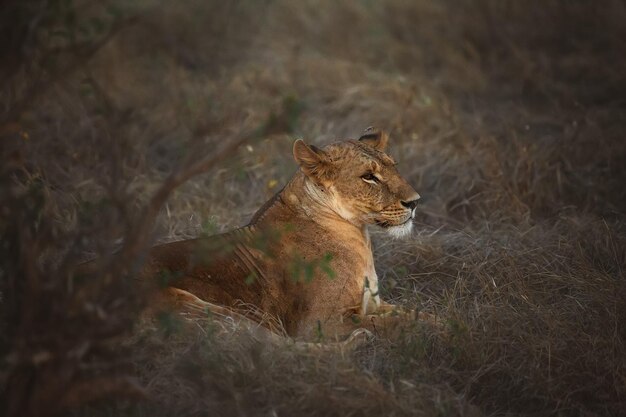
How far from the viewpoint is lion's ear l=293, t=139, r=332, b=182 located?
18.2 feet

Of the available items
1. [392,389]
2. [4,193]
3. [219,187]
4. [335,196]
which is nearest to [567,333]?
[392,389]

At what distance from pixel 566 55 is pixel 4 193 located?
899 cm

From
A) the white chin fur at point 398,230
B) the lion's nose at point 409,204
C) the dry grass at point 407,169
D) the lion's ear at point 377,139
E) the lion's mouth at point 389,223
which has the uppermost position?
the lion's ear at point 377,139

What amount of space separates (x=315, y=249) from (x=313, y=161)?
0.56 meters

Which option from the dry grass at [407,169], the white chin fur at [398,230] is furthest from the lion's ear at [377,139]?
the dry grass at [407,169]

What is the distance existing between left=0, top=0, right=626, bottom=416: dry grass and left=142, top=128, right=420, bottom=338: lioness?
1.30 ft

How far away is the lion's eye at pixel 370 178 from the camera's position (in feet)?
18.6

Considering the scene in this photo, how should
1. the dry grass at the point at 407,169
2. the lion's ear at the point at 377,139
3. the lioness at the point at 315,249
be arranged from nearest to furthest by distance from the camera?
the dry grass at the point at 407,169, the lioness at the point at 315,249, the lion's ear at the point at 377,139

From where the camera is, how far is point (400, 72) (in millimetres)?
11398

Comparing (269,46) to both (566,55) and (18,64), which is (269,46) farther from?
(18,64)

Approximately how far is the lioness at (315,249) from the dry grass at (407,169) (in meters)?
0.40

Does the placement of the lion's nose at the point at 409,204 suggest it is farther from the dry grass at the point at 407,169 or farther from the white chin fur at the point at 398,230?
the dry grass at the point at 407,169

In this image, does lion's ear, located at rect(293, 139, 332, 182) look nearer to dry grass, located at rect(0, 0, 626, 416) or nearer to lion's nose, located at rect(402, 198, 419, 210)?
dry grass, located at rect(0, 0, 626, 416)

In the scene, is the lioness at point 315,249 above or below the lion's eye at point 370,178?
below
